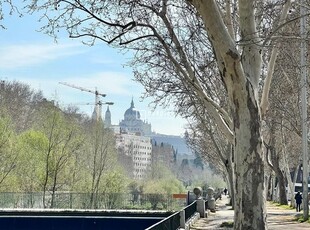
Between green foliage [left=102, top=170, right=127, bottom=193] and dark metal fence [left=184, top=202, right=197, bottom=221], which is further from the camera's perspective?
green foliage [left=102, top=170, right=127, bottom=193]

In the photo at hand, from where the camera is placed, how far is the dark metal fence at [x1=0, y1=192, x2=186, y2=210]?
44375 millimetres

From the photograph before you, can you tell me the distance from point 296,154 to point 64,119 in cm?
2471

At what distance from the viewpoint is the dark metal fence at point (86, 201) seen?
4438cm

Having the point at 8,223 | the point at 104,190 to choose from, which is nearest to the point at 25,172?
the point at 104,190

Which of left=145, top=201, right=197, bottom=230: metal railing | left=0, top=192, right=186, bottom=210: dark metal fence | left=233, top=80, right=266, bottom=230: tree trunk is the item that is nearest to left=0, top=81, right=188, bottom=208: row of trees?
left=0, top=192, right=186, bottom=210: dark metal fence

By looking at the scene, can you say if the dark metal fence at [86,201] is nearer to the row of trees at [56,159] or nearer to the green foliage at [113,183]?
the row of trees at [56,159]

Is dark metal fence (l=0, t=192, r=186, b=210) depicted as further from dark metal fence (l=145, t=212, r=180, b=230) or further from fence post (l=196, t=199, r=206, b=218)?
dark metal fence (l=145, t=212, r=180, b=230)

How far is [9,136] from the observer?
46.1m


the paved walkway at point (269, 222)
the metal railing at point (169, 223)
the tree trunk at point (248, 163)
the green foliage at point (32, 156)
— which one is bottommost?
the paved walkway at point (269, 222)

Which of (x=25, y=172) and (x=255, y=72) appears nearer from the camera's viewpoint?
(x=255, y=72)

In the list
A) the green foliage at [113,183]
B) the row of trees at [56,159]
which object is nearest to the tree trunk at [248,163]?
the row of trees at [56,159]

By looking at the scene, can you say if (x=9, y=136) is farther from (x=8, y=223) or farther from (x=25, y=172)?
(x=8, y=223)

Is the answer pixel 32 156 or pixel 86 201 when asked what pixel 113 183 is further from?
pixel 32 156

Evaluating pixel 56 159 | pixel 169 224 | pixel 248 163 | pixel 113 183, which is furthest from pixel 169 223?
pixel 113 183
